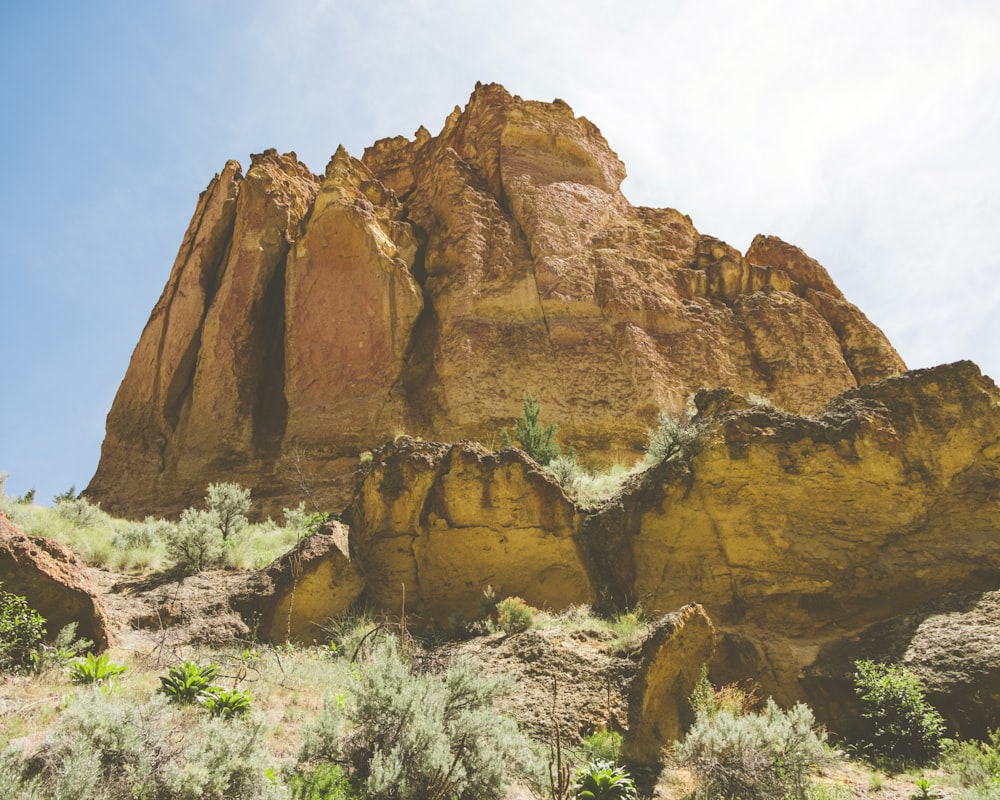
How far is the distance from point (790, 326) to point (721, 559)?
15.4m

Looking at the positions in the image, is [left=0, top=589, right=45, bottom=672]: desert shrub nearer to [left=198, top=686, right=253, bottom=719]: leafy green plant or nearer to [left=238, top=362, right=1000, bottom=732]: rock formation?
[left=198, top=686, right=253, bottom=719]: leafy green plant

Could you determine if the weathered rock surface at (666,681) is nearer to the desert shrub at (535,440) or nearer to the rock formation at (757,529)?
the rock formation at (757,529)

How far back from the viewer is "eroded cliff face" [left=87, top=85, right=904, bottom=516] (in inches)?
762

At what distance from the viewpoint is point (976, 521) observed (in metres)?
9.36

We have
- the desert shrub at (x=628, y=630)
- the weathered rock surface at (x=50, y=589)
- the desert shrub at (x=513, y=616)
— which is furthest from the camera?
the desert shrub at (x=513, y=616)

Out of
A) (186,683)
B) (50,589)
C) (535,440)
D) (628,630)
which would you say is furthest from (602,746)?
(535,440)

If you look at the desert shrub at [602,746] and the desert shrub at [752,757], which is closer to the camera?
the desert shrub at [752,757]

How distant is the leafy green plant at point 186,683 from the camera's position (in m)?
6.48

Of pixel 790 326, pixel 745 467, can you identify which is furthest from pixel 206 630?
pixel 790 326

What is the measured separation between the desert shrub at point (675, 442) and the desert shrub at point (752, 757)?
15.2ft

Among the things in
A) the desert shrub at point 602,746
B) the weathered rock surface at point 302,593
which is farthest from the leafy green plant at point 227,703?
the desert shrub at point 602,746

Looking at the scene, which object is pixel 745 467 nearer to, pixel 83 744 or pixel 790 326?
pixel 83 744

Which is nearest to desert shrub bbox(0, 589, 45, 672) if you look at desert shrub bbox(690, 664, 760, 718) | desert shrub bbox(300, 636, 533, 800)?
desert shrub bbox(300, 636, 533, 800)

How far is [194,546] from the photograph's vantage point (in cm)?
1177
